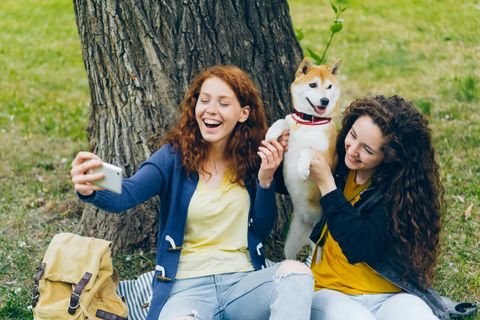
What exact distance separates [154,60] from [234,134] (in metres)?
0.68

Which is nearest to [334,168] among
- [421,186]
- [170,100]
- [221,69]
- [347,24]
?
[421,186]

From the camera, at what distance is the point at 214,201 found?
324 centimetres

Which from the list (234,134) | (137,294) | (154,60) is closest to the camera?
(234,134)

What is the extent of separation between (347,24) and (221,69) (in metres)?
6.39

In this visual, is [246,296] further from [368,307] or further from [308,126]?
[308,126]

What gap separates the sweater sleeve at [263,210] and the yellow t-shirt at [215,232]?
5 centimetres

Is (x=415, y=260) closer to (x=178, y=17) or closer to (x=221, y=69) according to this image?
(x=221, y=69)

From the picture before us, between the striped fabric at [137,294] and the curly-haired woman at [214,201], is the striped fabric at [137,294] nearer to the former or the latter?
the striped fabric at [137,294]

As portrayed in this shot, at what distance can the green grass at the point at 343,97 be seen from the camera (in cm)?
428

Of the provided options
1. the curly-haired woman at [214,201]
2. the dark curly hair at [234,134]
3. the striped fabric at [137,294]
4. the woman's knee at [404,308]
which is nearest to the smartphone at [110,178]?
the curly-haired woman at [214,201]

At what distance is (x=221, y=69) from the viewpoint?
3.30 m

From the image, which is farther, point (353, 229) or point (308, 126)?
point (308, 126)

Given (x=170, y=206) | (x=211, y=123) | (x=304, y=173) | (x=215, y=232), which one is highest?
(x=211, y=123)

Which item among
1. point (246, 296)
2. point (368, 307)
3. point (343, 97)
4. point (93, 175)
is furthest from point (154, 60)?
point (343, 97)
